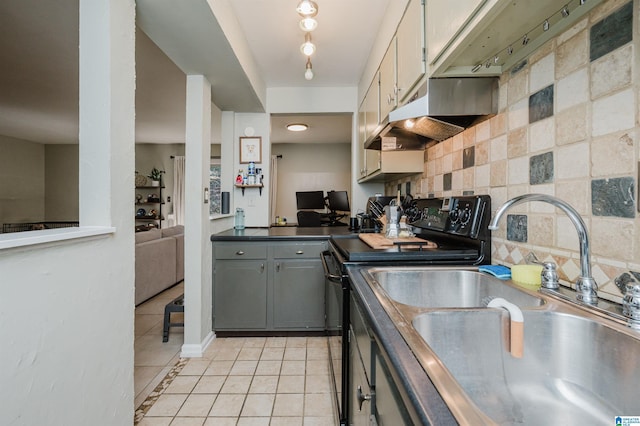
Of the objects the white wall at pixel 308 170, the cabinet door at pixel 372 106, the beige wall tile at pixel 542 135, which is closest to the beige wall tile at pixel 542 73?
the beige wall tile at pixel 542 135

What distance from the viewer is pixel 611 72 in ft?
2.53

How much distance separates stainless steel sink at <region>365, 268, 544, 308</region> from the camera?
1.10 meters

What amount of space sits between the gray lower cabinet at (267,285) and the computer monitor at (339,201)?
232 centimetres

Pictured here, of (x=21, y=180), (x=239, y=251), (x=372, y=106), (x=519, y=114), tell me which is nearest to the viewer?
(x=519, y=114)

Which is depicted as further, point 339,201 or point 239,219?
point 339,201

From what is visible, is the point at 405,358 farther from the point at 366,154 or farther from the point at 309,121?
the point at 309,121

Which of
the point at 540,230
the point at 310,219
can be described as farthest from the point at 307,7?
the point at 310,219

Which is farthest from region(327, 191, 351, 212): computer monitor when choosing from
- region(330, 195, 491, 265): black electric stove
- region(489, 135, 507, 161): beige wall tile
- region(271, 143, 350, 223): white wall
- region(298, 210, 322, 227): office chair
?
region(489, 135, 507, 161): beige wall tile

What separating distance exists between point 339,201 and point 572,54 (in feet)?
12.7

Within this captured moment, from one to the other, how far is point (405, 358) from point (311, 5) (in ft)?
6.19

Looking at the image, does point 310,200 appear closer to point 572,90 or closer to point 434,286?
point 434,286

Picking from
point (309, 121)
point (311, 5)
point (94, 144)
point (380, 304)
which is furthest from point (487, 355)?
point (309, 121)

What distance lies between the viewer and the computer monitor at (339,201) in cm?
469

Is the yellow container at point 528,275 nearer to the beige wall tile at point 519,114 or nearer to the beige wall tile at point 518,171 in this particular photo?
the beige wall tile at point 518,171
